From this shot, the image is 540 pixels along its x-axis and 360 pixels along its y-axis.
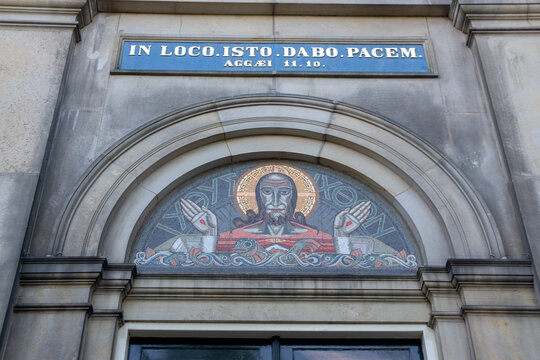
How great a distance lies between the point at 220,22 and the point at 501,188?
4.16 m

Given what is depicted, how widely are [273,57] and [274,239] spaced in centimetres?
254

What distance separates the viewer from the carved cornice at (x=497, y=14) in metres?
8.66

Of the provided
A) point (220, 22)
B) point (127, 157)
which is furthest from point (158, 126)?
point (220, 22)

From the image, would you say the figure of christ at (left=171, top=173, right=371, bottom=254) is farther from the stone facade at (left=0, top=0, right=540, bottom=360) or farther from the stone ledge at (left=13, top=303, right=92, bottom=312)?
the stone ledge at (left=13, top=303, right=92, bottom=312)

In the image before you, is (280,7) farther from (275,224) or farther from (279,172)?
(275,224)

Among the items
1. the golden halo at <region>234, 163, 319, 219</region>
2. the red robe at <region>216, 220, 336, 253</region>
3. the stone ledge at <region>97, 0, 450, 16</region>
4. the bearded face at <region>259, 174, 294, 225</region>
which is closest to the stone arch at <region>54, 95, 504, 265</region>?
the golden halo at <region>234, 163, 319, 219</region>

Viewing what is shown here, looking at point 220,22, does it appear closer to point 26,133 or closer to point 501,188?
point 26,133

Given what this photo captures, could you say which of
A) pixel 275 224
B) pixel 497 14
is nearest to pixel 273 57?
pixel 275 224

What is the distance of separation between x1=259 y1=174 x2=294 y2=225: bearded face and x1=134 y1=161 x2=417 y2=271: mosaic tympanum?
0.01 metres

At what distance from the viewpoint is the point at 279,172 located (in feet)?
26.4

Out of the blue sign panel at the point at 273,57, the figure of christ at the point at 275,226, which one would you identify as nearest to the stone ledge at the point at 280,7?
the blue sign panel at the point at 273,57

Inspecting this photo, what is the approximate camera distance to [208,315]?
6.66 meters

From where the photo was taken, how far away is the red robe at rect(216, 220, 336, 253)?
7301 millimetres

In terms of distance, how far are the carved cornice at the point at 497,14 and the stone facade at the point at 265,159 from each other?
2cm
